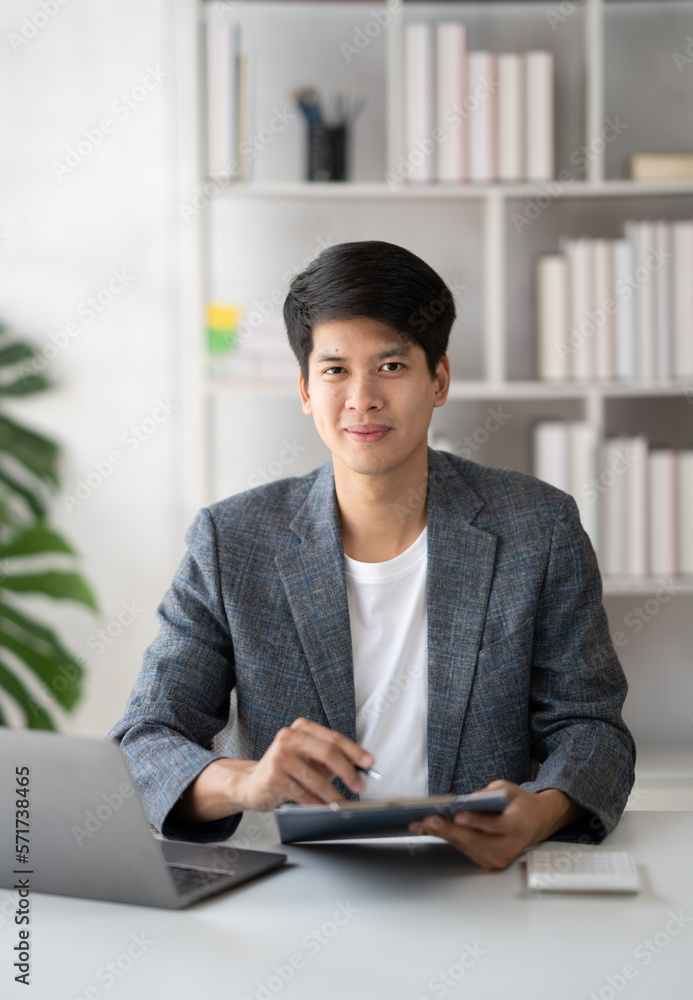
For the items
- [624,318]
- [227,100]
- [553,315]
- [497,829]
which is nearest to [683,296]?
[624,318]

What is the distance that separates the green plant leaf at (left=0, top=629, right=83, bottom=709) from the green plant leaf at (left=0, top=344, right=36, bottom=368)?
2.50 ft

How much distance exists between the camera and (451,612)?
1348mm

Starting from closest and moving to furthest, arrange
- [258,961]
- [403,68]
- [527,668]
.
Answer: [258,961], [527,668], [403,68]

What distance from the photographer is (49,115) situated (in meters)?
2.73

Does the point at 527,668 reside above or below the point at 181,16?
below

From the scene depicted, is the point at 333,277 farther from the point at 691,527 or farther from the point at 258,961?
the point at 691,527

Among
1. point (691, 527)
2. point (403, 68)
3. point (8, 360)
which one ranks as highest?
point (403, 68)

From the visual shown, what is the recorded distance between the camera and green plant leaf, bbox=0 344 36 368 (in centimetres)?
268

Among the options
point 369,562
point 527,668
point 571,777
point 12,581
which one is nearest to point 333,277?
point 369,562

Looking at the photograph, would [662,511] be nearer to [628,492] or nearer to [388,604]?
[628,492]

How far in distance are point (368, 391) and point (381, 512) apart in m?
0.20

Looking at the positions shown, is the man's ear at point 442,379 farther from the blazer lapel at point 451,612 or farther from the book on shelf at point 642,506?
the book on shelf at point 642,506

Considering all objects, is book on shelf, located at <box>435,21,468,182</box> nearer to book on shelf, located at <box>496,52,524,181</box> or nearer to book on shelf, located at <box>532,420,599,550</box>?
book on shelf, located at <box>496,52,524,181</box>

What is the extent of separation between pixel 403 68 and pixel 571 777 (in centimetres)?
181
